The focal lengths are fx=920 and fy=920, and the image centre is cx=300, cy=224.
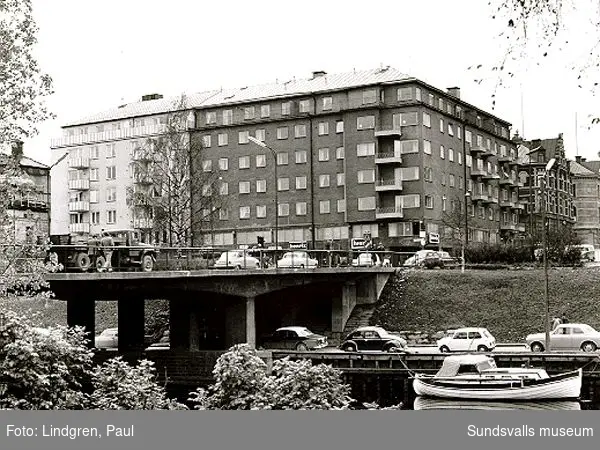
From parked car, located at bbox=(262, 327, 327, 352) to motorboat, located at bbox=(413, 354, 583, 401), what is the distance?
1617 centimetres

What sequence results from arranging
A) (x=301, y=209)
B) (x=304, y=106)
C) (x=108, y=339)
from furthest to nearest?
(x=304, y=106)
(x=301, y=209)
(x=108, y=339)

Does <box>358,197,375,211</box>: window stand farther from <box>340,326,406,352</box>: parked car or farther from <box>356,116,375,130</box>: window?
<box>340,326,406,352</box>: parked car

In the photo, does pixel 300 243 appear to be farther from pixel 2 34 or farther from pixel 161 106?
pixel 2 34

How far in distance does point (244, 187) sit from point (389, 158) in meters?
15.2

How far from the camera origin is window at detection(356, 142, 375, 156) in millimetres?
81188

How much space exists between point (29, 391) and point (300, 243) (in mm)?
66074

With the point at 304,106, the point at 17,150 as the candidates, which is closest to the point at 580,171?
the point at 304,106

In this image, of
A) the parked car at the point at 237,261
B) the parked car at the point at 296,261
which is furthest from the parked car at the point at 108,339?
the parked car at the point at 296,261

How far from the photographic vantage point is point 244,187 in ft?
287

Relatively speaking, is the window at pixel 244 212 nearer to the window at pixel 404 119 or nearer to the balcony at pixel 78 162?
the balcony at pixel 78 162

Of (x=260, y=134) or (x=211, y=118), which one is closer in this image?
(x=260, y=134)

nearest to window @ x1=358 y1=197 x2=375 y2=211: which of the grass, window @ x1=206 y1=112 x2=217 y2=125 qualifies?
window @ x1=206 y1=112 x2=217 y2=125

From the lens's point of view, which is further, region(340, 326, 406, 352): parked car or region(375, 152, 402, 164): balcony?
region(375, 152, 402, 164): balcony

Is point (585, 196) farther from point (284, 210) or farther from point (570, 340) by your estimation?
point (570, 340)
